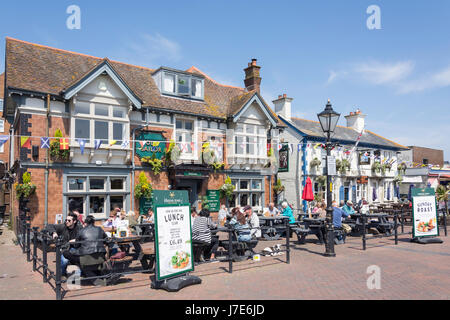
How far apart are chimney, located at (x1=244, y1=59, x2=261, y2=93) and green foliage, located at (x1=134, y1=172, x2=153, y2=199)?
9639 millimetres

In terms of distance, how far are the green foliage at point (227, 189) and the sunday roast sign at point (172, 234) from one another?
1082 cm

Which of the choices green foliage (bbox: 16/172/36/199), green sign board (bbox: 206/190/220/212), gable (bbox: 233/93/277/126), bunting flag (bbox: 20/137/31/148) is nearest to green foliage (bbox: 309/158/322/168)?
gable (bbox: 233/93/277/126)

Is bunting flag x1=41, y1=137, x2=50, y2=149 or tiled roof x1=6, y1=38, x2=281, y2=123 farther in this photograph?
→ tiled roof x1=6, y1=38, x2=281, y2=123

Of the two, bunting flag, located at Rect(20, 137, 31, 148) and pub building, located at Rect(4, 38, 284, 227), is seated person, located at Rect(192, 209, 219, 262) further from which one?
bunting flag, located at Rect(20, 137, 31, 148)

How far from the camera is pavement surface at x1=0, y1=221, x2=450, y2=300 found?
6801 millimetres

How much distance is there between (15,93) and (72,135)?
2.51 meters

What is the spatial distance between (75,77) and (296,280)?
13.0 metres

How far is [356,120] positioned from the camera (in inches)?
1364

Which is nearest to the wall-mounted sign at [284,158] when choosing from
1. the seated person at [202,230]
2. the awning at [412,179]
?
the seated person at [202,230]

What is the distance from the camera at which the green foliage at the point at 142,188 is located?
52.0 feet

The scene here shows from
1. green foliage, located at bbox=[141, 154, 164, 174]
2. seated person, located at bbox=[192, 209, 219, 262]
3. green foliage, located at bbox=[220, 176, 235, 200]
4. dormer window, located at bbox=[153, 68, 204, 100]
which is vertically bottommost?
seated person, located at bbox=[192, 209, 219, 262]
